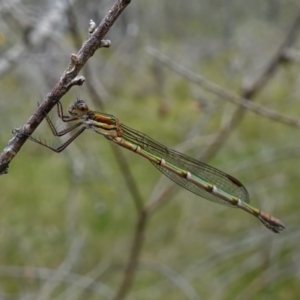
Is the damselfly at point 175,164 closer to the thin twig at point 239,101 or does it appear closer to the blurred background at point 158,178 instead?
the blurred background at point 158,178

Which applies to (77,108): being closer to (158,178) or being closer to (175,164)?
(175,164)

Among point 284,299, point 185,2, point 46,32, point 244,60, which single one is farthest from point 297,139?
point 46,32

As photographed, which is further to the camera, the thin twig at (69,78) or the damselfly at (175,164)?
the damselfly at (175,164)

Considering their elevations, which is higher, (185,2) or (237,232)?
(185,2)

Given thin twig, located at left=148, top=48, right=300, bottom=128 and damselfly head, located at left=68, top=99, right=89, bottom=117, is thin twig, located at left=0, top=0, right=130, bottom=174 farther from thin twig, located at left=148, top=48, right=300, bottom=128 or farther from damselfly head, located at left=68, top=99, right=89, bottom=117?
thin twig, located at left=148, top=48, right=300, bottom=128

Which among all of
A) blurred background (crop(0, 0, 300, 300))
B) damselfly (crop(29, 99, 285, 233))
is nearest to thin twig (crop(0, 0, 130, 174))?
damselfly (crop(29, 99, 285, 233))

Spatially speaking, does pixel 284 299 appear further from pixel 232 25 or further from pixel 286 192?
pixel 232 25

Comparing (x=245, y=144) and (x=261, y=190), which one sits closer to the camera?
(x=261, y=190)

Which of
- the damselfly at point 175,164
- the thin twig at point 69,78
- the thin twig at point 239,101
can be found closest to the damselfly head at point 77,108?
the damselfly at point 175,164
